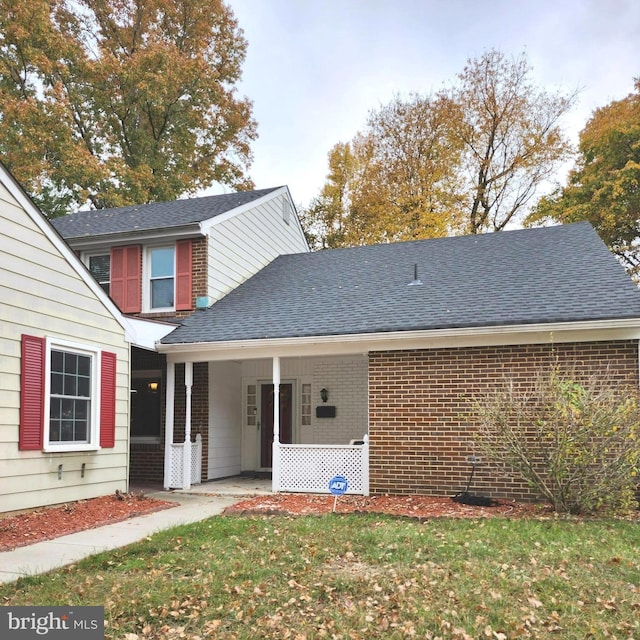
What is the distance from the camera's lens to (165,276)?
1320cm

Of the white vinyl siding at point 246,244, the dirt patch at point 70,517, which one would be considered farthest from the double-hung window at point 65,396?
the white vinyl siding at point 246,244

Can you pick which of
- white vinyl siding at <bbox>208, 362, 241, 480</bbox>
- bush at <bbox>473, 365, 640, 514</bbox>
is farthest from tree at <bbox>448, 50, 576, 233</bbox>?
bush at <bbox>473, 365, 640, 514</bbox>

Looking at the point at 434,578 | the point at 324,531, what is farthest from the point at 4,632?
the point at 324,531

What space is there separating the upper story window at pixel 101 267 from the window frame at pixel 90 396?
4443 millimetres

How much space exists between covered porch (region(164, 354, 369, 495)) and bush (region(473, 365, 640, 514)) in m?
4.27

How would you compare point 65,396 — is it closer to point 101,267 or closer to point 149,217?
point 101,267

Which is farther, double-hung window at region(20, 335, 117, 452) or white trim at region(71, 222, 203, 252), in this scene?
white trim at region(71, 222, 203, 252)

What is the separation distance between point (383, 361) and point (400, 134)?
18.0 meters

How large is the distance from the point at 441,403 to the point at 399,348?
108 cm

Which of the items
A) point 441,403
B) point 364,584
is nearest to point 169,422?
point 441,403

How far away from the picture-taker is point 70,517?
7.98 m

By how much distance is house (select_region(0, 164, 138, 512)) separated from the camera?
25.7 feet

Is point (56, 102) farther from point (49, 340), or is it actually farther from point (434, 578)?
point (434, 578)

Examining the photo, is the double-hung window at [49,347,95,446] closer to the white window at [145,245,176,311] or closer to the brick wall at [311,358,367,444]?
the white window at [145,245,176,311]
